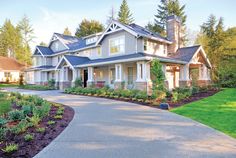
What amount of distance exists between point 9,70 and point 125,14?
3009 centimetres

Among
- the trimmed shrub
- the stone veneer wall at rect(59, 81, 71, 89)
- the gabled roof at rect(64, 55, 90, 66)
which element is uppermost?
the gabled roof at rect(64, 55, 90, 66)

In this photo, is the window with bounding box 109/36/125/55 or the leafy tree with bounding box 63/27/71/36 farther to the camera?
the leafy tree with bounding box 63/27/71/36

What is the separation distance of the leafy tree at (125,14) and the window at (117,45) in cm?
3109

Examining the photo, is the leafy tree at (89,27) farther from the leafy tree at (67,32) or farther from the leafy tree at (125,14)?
the leafy tree at (67,32)

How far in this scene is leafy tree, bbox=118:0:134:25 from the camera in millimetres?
52378

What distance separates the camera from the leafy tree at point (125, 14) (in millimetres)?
52378

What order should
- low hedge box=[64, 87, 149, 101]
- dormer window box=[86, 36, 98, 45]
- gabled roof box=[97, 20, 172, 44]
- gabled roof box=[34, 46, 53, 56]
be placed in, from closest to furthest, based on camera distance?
low hedge box=[64, 87, 149, 101]
gabled roof box=[97, 20, 172, 44]
dormer window box=[86, 36, 98, 45]
gabled roof box=[34, 46, 53, 56]

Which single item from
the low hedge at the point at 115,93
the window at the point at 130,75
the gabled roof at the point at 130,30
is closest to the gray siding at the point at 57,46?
the gabled roof at the point at 130,30

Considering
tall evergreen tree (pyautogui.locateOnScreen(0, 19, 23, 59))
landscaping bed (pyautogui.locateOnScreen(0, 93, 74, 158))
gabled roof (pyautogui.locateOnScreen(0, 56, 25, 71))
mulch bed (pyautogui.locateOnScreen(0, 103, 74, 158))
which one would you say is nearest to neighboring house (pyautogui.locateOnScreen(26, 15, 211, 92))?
landscaping bed (pyautogui.locateOnScreen(0, 93, 74, 158))

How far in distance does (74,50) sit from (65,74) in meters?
4.58

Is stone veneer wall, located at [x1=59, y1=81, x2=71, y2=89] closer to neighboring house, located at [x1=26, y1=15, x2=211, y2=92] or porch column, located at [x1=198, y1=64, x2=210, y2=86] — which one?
neighboring house, located at [x1=26, y1=15, x2=211, y2=92]

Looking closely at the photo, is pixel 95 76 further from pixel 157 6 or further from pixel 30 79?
pixel 157 6

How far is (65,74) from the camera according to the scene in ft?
87.2

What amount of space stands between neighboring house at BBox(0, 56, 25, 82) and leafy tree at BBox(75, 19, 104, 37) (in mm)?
16452
